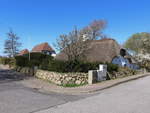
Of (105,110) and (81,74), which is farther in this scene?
(81,74)

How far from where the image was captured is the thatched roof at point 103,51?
2602cm

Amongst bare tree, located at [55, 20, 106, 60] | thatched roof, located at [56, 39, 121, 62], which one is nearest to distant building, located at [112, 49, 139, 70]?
thatched roof, located at [56, 39, 121, 62]

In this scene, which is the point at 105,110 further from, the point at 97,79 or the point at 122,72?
the point at 122,72

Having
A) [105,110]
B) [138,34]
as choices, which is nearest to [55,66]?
[105,110]

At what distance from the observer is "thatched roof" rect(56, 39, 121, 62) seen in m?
26.0

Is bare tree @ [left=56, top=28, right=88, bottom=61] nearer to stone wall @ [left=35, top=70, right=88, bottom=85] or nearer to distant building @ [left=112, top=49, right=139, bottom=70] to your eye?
stone wall @ [left=35, top=70, right=88, bottom=85]

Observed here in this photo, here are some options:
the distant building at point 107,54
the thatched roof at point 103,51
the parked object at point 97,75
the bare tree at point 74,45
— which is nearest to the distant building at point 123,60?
the distant building at point 107,54

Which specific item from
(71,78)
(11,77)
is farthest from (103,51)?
(11,77)

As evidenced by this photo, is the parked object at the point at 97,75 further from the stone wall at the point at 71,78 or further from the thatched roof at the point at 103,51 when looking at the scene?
the thatched roof at the point at 103,51

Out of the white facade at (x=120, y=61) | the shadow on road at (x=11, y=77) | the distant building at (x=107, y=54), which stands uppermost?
the distant building at (x=107, y=54)

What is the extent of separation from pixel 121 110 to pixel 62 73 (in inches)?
328

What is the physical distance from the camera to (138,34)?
150 feet

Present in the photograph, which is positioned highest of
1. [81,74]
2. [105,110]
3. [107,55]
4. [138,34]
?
[138,34]

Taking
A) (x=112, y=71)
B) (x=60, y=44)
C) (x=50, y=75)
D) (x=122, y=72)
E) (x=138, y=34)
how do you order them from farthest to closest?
1. (x=138, y=34)
2. (x=60, y=44)
3. (x=122, y=72)
4. (x=112, y=71)
5. (x=50, y=75)
